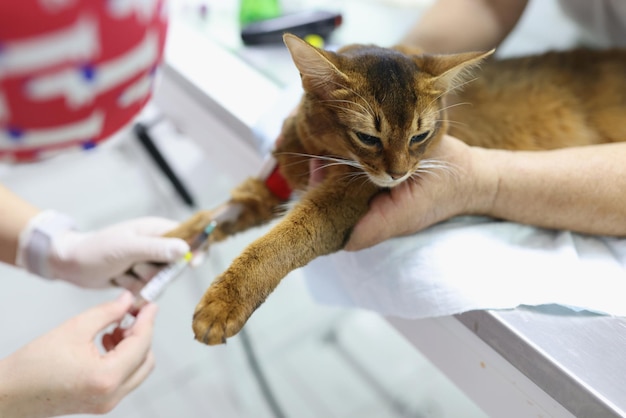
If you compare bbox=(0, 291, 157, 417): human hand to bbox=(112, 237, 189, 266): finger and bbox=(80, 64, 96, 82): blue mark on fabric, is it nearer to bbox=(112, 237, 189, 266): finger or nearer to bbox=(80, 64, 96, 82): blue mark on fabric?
bbox=(112, 237, 189, 266): finger

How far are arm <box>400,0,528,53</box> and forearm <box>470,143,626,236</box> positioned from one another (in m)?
0.30

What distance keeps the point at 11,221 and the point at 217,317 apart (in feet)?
1.68

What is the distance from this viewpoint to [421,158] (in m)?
0.65

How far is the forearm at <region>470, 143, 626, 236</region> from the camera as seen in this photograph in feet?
2.07

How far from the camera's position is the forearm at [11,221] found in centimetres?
83

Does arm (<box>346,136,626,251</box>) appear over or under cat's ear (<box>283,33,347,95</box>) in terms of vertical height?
under

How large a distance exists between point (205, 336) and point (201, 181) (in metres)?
1.03

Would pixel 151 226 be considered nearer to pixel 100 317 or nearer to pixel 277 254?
pixel 100 317

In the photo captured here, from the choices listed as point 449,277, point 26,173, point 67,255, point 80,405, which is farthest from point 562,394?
point 26,173

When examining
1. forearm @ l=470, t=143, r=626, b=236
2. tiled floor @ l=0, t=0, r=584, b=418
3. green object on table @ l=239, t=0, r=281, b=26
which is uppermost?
green object on table @ l=239, t=0, r=281, b=26

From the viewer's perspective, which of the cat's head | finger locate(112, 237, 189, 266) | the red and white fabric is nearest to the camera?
the red and white fabric

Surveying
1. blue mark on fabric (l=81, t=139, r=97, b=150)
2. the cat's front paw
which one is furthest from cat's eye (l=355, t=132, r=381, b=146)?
blue mark on fabric (l=81, t=139, r=97, b=150)

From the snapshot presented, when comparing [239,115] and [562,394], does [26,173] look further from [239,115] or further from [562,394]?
[562,394]

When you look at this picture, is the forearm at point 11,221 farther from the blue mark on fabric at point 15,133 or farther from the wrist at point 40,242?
the blue mark on fabric at point 15,133
